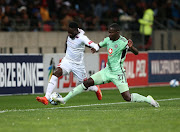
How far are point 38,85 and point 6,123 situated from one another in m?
8.93

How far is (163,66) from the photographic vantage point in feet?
80.6

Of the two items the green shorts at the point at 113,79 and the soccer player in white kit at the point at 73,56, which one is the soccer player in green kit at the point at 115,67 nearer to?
the green shorts at the point at 113,79

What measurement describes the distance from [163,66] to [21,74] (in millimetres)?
7914

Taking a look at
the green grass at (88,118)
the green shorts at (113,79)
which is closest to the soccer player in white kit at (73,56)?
the green grass at (88,118)

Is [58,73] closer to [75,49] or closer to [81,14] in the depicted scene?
[75,49]

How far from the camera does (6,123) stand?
10.5 m

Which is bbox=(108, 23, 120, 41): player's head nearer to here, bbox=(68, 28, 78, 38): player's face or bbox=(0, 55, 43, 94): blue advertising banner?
bbox=(68, 28, 78, 38): player's face

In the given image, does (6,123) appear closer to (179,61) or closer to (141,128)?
(141,128)

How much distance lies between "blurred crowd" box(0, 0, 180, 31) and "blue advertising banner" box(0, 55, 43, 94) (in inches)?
145

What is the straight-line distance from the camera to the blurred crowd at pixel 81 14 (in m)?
23.1

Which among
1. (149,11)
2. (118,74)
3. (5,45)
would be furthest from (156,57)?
(118,74)

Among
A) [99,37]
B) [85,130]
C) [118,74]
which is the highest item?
[99,37]

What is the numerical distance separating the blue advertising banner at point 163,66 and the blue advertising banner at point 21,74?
611 cm

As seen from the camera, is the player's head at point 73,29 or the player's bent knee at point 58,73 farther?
the player's bent knee at point 58,73
